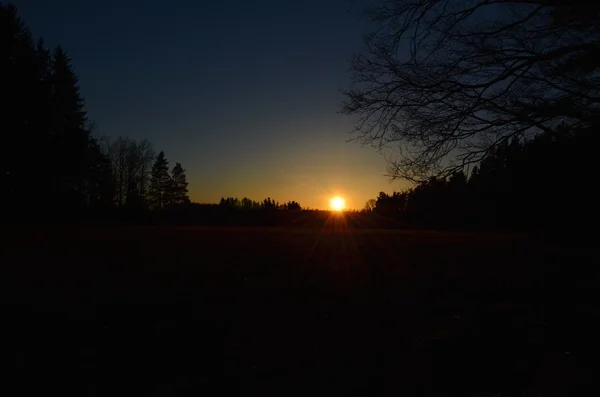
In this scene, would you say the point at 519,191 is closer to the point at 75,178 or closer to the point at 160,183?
the point at 75,178

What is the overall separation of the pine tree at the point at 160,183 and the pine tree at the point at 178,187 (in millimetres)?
855

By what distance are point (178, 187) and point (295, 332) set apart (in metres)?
69.0

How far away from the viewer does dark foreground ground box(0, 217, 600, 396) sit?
322cm

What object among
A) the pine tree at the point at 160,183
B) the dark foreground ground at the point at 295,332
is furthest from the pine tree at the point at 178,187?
the dark foreground ground at the point at 295,332

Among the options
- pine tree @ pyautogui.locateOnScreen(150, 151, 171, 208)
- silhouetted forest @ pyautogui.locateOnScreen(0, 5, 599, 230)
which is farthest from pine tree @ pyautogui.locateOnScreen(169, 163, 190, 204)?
silhouetted forest @ pyautogui.locateOnScreen(0, 5, 599, 230)

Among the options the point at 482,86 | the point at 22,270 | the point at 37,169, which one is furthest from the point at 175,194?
the point at 482,86

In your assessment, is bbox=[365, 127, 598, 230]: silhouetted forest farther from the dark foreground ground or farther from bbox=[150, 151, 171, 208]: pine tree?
bbox=[150, 151, 171, 208]: pine tree

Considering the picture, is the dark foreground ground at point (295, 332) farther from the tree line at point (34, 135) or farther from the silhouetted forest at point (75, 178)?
the tree line at point (34, 135)

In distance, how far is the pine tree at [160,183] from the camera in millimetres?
66688

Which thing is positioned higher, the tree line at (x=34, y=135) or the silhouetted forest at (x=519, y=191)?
the tree line at (x=34, y=135)

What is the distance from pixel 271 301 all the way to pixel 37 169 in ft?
103

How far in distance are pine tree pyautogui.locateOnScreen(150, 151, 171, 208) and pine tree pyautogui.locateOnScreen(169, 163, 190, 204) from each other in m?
0.86

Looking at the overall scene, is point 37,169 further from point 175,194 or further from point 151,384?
point 175,194

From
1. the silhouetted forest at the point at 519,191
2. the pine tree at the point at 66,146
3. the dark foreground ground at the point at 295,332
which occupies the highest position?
the pine tree at the point at 66,146
